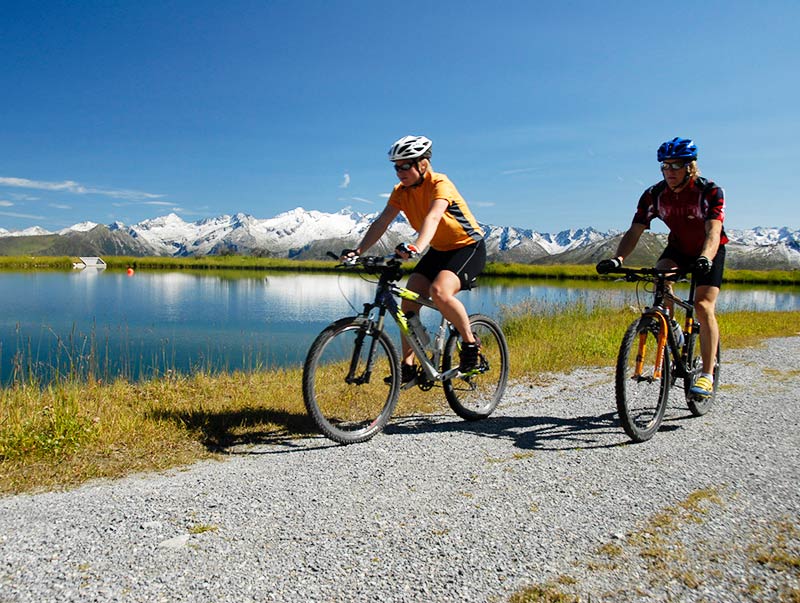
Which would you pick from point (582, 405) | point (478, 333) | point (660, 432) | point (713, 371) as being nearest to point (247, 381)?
point (478, 333)

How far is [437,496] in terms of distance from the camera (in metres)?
3.67

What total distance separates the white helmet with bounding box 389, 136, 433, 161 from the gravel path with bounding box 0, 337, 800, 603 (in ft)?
8.16

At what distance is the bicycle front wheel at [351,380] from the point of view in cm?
470

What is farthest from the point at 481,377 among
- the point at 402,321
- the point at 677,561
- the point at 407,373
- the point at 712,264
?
the point at 677,561

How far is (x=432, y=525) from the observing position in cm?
322

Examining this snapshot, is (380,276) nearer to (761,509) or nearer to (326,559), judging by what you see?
(326,559)

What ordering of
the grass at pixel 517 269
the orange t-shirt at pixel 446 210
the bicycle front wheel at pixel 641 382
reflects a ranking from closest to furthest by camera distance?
the bicycle front wheel at pixel 641 382 → the orange t-shirt at pixel 446 210 → the grass at pixel 517 269

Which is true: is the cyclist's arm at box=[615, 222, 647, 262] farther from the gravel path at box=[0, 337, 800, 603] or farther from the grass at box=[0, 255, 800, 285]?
the grass at box=[0, 255, 800, 285]

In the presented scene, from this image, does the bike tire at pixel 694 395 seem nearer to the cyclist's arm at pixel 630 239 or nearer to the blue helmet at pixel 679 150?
the cyclist's arm at pixel 630 239

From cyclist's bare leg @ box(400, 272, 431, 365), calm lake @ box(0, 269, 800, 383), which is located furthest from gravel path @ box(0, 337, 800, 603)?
calm lake @ box(0, 269, 800, 383)

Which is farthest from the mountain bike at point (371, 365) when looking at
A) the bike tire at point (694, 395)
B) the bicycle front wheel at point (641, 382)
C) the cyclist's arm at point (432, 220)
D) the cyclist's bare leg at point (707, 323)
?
the cyclist's bare leg at point (707, 323)

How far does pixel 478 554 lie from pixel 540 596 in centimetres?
45

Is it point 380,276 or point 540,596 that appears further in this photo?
point 380,276

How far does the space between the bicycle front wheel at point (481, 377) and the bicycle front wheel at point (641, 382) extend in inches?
58.5
